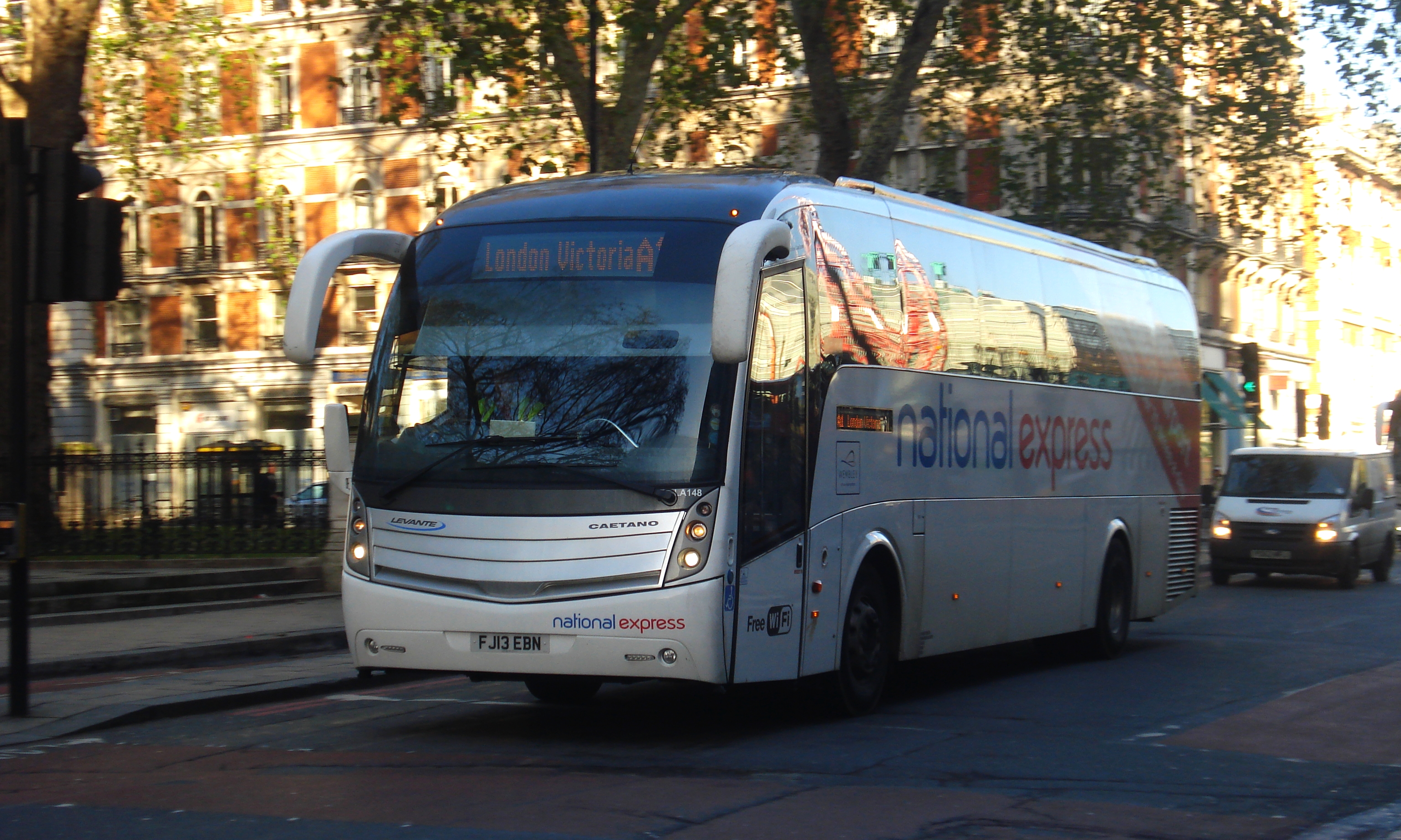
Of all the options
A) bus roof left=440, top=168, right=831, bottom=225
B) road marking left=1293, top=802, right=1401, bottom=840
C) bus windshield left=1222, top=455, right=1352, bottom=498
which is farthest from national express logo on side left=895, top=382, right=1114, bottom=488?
bus windshield left=1222, top=455, right=1352, bottom=498

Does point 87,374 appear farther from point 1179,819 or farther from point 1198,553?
→ point 1179,819

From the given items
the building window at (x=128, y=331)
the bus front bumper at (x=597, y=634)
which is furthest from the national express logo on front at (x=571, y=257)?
the building window at (x=128, y=331)

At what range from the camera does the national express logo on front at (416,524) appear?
8.95 m

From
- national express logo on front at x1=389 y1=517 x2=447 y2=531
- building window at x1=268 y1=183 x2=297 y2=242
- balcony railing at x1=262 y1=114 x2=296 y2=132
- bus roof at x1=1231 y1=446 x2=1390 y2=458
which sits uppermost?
balcony railing at x1=262 y1=114 x2=296 y2=132

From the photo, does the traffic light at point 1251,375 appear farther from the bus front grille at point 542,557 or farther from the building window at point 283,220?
the building window at point 283,220

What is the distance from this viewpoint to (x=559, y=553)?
8711mm

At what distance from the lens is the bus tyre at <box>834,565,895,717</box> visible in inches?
395

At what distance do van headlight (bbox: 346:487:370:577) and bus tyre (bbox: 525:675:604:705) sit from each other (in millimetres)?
1884

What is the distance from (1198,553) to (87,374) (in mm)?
47809

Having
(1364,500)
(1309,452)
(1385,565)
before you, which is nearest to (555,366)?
(1364,500)

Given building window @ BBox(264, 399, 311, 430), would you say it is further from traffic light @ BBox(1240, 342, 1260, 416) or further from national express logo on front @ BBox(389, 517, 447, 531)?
national express logo on front @ BBox(389, 517, 447, 531)

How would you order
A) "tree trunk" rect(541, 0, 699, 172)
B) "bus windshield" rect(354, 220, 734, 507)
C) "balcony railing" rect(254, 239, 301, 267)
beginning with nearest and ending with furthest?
"bus windshield" rect(354, 220, 734, 507) → "tree trunk" rect(541, 0, 699, 172) → "balcony railing" rect(254, 239, 301, 267)

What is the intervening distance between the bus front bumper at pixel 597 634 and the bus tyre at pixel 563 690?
2007mm

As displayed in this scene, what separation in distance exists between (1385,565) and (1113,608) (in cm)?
1302
